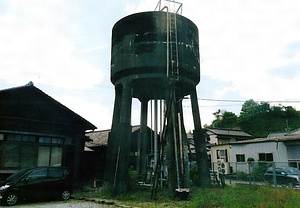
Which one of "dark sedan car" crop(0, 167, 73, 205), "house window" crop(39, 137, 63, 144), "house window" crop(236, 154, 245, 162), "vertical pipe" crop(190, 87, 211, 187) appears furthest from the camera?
"house window" crop(236, 154, 245, 162)

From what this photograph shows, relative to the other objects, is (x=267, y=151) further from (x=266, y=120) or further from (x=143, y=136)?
(x=266, y=120)

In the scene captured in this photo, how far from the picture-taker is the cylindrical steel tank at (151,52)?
13531 mm

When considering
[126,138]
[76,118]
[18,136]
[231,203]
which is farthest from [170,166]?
[18,136]

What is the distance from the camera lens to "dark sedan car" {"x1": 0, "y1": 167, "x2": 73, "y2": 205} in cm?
1098

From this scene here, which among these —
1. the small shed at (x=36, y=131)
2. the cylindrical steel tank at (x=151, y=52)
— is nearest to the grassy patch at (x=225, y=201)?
the small shed at (x=36, y=131)

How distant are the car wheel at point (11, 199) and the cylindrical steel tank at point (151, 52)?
7.24m

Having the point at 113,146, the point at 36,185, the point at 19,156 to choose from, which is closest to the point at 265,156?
the point at 113,146

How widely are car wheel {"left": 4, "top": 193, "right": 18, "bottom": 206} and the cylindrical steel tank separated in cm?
724

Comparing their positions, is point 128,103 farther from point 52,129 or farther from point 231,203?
point 231,203

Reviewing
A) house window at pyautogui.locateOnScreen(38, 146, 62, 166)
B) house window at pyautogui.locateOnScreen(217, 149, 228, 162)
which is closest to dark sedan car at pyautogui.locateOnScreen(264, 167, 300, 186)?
house window at pyautogui.locateOnScreen(217, 149, 228, 162)

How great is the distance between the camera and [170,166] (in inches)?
484

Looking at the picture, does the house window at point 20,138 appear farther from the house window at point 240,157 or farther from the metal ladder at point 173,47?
the house window at point 240,157

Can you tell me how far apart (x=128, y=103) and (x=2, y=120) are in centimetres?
669

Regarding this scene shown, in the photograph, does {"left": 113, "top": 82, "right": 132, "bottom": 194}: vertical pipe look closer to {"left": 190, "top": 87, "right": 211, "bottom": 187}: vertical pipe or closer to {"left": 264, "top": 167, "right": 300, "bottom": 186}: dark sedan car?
{"left": 190, "top": 87, "right": 211, "bottom": 187}: vertical pipe
